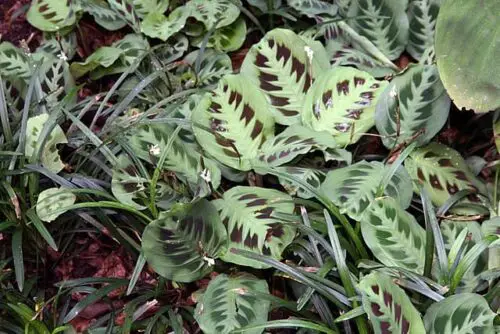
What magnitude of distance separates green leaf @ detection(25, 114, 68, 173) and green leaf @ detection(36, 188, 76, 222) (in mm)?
87

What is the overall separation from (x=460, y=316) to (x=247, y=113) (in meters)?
0.67

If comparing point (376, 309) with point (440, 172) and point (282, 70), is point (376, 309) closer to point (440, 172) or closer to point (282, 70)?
point (440, 172)

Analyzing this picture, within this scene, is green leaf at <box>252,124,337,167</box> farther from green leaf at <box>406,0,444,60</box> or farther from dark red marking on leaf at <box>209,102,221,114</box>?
green leaf at <box>406,0,444,60</box>

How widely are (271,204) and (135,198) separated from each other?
0.30 meters

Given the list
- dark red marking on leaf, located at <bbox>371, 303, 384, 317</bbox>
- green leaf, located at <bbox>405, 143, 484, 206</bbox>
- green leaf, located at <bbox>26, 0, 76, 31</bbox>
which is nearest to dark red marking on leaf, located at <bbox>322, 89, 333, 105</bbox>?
green leaf, located at <bbox>405, 143, 484, 206</bbox>

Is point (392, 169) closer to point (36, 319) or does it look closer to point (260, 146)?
point (260, 146)

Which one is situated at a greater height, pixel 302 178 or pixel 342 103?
pixel 342 103

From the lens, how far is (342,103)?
5.24 ft

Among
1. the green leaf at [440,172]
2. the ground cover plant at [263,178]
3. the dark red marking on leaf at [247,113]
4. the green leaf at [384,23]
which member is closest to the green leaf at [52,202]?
the ground cover plant at [263,178]

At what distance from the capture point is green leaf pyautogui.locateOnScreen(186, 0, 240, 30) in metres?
1.82

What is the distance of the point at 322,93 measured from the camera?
1599mm

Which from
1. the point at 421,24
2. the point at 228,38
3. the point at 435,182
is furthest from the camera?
the point at 228,38

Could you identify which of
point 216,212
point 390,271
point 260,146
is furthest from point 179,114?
point 390,271

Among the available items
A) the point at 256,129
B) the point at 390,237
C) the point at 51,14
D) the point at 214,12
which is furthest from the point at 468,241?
the point at 51,14
